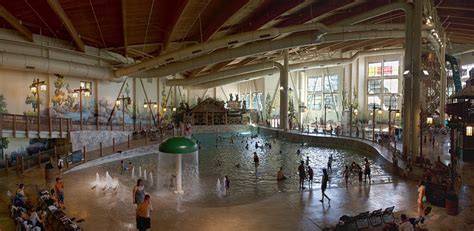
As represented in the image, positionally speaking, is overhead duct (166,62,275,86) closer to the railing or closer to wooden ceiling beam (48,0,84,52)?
wooden ceiling beam (48,0,84,52)

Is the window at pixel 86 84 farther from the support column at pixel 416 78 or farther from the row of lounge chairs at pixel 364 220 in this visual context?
the row of lounge chairs at pixel 364 220

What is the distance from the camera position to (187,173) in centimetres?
1805

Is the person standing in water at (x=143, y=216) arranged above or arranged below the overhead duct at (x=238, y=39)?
below

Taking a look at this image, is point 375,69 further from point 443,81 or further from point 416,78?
point 416,78

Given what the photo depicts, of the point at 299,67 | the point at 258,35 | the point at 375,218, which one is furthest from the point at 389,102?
the point at 375,218

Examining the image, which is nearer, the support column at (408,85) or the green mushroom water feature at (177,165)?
the green mushroom water feature at (177,165)

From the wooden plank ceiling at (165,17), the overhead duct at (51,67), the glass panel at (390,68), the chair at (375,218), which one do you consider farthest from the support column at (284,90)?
the chair at (375,218)

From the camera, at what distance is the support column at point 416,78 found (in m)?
18.4

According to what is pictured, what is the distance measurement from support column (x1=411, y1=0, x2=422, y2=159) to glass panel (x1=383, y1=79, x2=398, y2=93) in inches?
1192

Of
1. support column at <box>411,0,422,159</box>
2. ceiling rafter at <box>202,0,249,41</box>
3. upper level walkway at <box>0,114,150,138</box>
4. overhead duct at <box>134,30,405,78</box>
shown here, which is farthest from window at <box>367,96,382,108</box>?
upper level walkway at <box>0,114,150,138</box>

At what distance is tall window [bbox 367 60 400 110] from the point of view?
4662cm

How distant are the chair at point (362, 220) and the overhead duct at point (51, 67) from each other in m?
17.6

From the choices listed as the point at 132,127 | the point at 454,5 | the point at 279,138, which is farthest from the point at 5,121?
the point at 454,5

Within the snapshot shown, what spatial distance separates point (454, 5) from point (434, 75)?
9.35 metres
